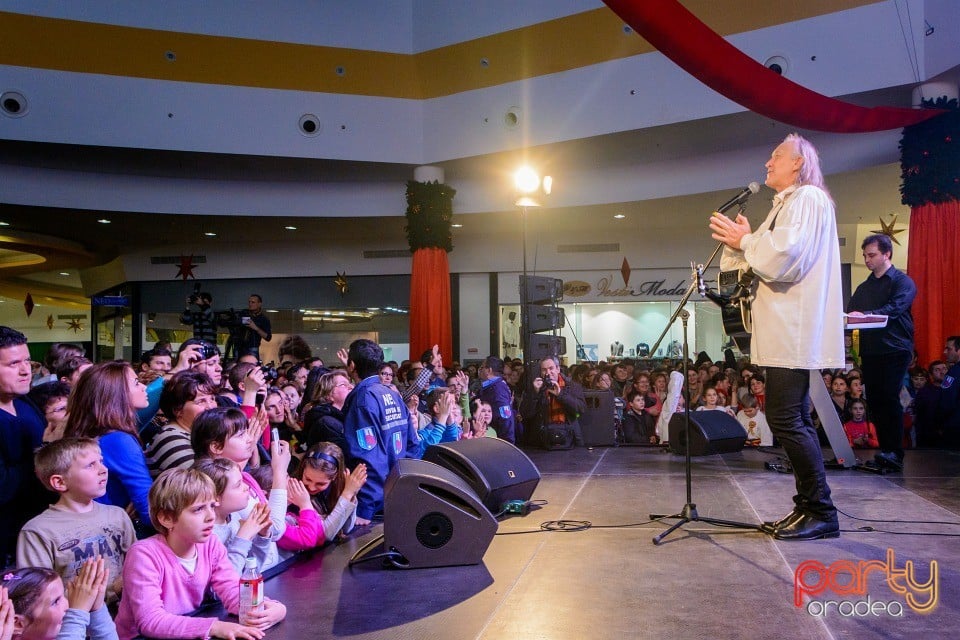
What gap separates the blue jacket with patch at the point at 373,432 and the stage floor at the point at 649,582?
266 mm

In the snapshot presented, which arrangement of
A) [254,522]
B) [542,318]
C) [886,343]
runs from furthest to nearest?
[542,318]
[886,343]
[254,522]

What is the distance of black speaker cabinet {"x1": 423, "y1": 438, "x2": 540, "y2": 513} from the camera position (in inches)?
146

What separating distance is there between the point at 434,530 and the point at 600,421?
15.2ft

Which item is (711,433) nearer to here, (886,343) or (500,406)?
(886,343)

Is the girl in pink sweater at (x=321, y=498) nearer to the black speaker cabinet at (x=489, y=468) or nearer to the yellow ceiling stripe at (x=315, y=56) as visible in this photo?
the black speaker cabinet at (x=489, y=468)

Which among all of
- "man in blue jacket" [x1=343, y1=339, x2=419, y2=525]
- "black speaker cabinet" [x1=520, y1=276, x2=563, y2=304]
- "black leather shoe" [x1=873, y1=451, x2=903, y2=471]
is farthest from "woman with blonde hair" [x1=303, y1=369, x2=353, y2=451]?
"black speaker cabinet" [x1=520, y1=276, x2=563, y2=304]

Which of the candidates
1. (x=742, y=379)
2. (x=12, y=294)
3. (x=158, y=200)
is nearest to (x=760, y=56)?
(x=742, y=379)

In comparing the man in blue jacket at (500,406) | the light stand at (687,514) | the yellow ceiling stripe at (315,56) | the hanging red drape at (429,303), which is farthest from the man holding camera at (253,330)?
the light stand at (687,514)

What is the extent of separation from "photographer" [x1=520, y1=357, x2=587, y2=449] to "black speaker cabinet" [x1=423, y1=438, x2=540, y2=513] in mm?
3095

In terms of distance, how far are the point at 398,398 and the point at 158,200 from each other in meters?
9.11

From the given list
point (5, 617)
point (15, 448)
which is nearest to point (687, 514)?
point (5, 617)

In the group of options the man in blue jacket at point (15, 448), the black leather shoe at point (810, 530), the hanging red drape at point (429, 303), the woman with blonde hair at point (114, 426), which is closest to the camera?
the man in blue jacket at point (15, 448)

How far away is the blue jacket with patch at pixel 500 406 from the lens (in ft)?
23.0

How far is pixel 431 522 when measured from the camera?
2.86m
